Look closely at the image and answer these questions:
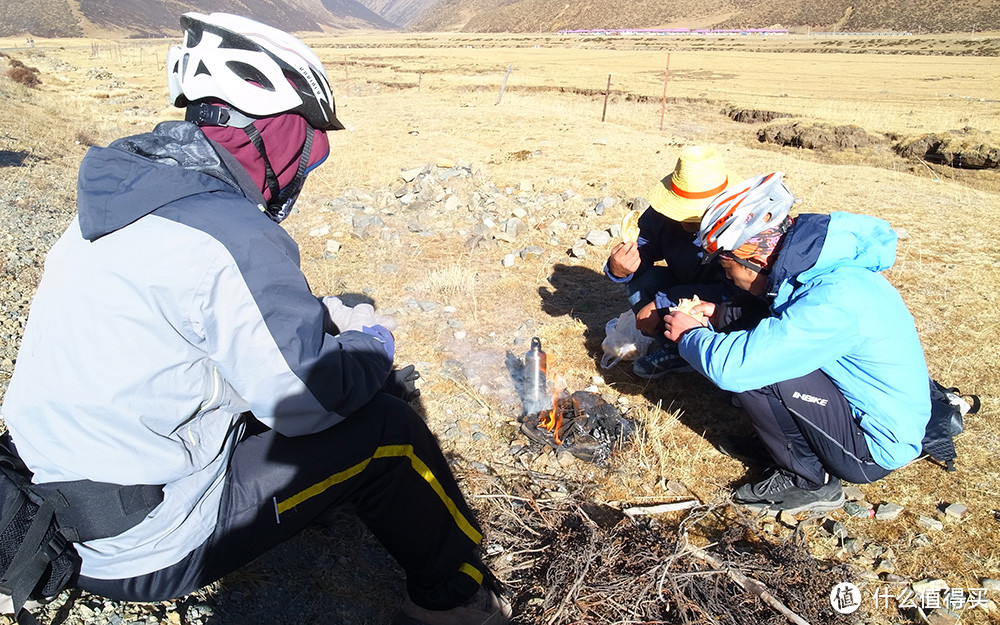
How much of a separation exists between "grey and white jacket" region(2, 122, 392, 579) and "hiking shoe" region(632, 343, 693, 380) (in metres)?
2.77

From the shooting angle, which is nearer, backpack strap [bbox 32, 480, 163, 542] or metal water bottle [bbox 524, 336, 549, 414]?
backpack strap [bbox 32, 480, 163, 542]

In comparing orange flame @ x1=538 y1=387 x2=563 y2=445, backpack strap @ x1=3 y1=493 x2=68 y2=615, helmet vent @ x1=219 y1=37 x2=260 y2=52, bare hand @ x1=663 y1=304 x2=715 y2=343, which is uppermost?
helmet vent @ x1=219 y1=37 x2=260 y2=52

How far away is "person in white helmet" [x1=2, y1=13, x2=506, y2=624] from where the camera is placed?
5.01ft

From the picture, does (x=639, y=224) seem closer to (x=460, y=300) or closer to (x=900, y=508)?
(x=460, y=300)

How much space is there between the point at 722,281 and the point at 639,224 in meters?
0.71

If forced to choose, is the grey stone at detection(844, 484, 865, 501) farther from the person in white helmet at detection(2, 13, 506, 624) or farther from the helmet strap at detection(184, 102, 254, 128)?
the helmet strap at detection(184, 102, 254, 128)

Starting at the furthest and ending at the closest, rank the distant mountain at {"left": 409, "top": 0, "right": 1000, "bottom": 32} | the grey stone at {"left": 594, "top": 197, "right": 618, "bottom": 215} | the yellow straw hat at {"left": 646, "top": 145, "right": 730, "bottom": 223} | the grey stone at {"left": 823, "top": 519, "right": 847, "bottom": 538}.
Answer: the distant mountain at {"left": 409, "top": 0, "right": 1000, "bottom": 32}, the grey stone at {"left": 594, "top": 197, "right": 618, "bottom": 215}, the yellow straw hat at {"left": 646, "top": 145, "right": 730, "bottom": 223}, the grey stone at {"left": 823, "top": 519, "right": 847, "bottom": 538}

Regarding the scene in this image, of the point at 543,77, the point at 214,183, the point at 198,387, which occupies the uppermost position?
the point at 214,183

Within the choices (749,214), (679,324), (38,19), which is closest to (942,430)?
(679,324)

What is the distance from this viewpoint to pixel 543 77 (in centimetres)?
3117

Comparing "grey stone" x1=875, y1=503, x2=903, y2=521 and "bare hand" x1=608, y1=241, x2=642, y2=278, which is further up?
"bare hand" x1=608, y1=241, x2=642, y2=278

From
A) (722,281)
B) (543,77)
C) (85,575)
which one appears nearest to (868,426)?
(722,281)

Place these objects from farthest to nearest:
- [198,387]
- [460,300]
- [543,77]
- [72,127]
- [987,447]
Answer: [543,77], [72,127], [460,300], [987,447], [198,387]

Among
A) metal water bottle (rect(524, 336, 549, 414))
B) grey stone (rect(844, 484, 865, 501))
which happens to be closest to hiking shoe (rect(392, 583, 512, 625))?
metal water bottle (rect(524, 336, 549, 414))
